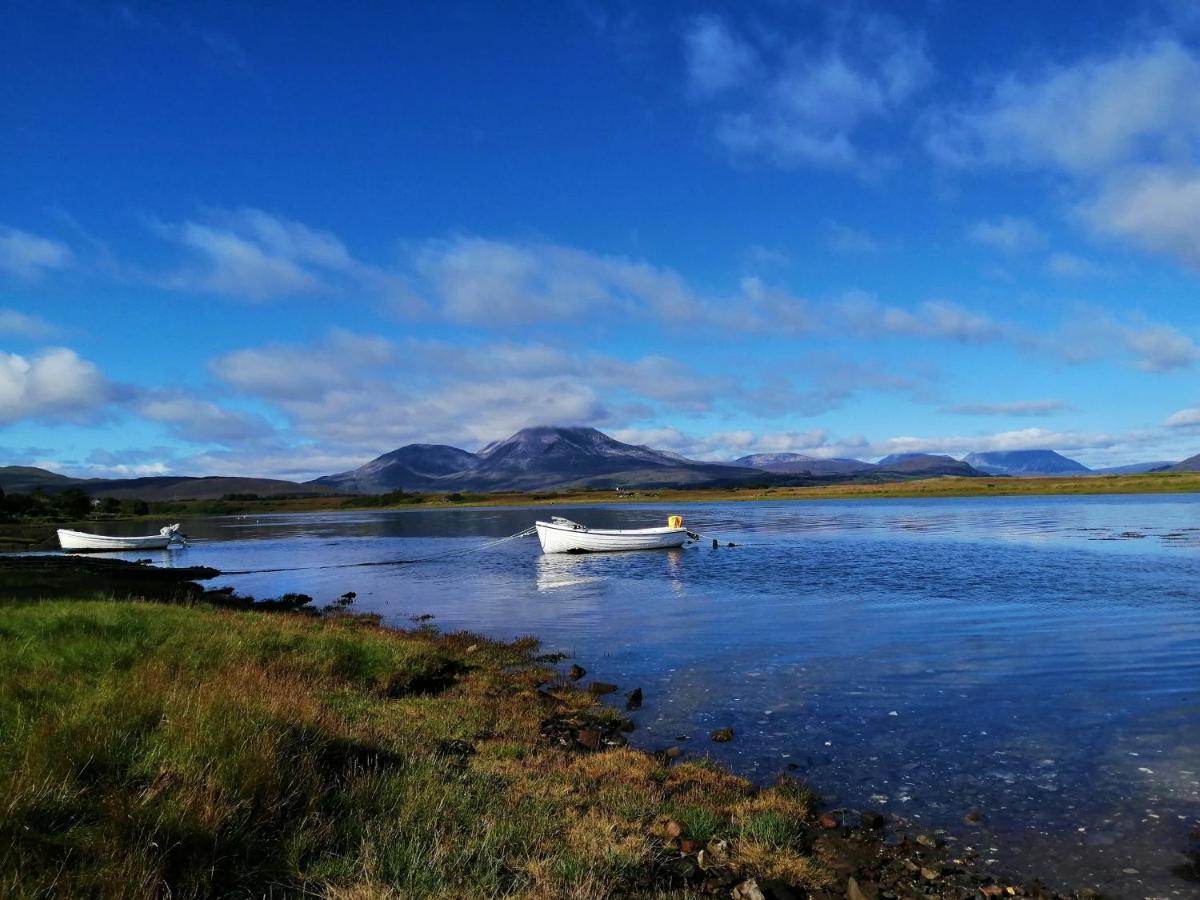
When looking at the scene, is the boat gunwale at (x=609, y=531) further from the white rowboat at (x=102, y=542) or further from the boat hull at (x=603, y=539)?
the white rowboat at (x=102, y=542)

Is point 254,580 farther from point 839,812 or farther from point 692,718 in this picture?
point 839,812

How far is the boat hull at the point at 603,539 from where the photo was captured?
222 ft

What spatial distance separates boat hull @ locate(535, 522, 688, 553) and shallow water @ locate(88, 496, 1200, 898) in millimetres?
9307

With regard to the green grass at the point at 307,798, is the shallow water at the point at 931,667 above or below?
below

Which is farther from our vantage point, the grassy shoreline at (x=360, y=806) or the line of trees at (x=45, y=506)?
the line of trees at (x=45, y=506)

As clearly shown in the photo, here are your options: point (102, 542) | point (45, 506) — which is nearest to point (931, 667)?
point (102, 542)

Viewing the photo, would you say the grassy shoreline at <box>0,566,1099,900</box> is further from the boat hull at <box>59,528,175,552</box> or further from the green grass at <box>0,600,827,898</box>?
the boat hull at <box>59,528,175,552</box>

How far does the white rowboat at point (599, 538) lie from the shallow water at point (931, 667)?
9304mm

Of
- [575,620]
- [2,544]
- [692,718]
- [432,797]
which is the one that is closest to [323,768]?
[432,797]

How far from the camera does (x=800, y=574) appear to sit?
1836 inches

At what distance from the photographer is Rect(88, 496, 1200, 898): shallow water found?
38.8 ft

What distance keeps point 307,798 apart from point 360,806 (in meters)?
0.63

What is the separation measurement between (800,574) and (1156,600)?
18.8m

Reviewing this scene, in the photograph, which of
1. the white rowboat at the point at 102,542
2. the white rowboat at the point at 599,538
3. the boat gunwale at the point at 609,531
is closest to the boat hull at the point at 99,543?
the white rowboat at the point at 102,542
